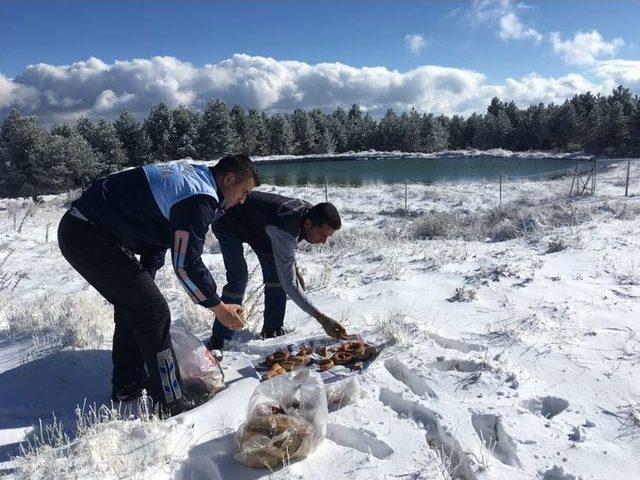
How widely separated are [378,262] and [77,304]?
395cm

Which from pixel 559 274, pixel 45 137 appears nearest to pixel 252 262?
pixel 559 274

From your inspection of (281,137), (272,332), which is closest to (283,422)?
(272,332)

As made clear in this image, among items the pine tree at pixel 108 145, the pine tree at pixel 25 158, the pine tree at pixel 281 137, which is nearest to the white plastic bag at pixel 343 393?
the pine tree at pixel 25 158

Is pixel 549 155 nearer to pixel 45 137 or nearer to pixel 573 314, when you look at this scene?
pixel 45 137

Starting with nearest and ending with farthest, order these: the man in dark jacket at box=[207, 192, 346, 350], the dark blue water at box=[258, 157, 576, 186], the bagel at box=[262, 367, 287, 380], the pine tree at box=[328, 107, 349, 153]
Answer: the bagel at box=[262, 367, 287, 380], the man in dark jacket at box=[207, 192, 346, 350], the dark blue water at box=[258, 157, 576, 186], the pine tree at box=[328, 107, 349, 153]

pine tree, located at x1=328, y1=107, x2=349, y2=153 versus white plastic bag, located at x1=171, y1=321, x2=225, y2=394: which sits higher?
pine tree, located at x1=328, y1=107, x2=349, y2=153

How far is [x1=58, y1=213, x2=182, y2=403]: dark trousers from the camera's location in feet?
9.66

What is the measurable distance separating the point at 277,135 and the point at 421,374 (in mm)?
70078

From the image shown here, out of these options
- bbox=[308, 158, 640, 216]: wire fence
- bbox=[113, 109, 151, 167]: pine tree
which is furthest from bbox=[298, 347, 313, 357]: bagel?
bbox=[113, 109, 151, 167]: pine tree

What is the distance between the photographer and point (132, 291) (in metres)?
2.95

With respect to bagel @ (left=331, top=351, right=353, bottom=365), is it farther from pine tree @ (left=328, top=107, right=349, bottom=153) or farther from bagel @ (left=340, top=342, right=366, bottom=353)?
pine tree @ (left=328, top=107, right=349, bottom=153)

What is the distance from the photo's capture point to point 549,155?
180 feet

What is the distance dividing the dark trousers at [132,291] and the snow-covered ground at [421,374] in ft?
Answer: 0.90

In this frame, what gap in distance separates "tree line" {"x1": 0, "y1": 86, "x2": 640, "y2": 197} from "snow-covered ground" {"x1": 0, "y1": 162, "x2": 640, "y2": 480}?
3006 cm
